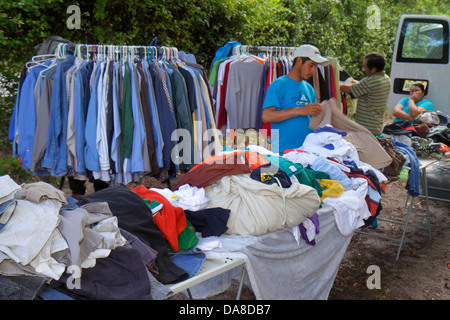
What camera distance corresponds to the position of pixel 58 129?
383cm

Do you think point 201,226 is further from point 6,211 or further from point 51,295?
point 6,211

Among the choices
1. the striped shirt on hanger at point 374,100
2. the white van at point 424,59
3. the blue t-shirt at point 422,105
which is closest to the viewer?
the striped shirt on hanger at point 374,100

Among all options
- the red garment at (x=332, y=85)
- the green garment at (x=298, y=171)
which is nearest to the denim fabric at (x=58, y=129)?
the green garment at (x=298, y=171)

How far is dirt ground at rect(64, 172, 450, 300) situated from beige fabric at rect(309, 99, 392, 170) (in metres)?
1.09

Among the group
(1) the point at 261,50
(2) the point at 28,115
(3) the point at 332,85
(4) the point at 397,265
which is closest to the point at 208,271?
(2) the point at 28,115

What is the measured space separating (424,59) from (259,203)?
5.68 meters

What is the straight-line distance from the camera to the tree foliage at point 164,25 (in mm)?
5418

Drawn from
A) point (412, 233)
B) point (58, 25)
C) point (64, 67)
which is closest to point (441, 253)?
point (412, 233)

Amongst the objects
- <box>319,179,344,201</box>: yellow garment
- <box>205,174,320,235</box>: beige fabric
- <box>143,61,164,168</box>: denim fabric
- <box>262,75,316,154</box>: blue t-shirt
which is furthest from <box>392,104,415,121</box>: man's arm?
<box>205,174,320,235</box>: beige fabric

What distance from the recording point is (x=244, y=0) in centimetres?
743

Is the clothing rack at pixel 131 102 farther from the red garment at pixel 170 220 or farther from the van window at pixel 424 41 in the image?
the van window at pixel 424 41

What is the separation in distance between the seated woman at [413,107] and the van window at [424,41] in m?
1.26

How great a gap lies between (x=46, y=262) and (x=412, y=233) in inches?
184

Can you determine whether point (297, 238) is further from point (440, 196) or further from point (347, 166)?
point (440, 196)
